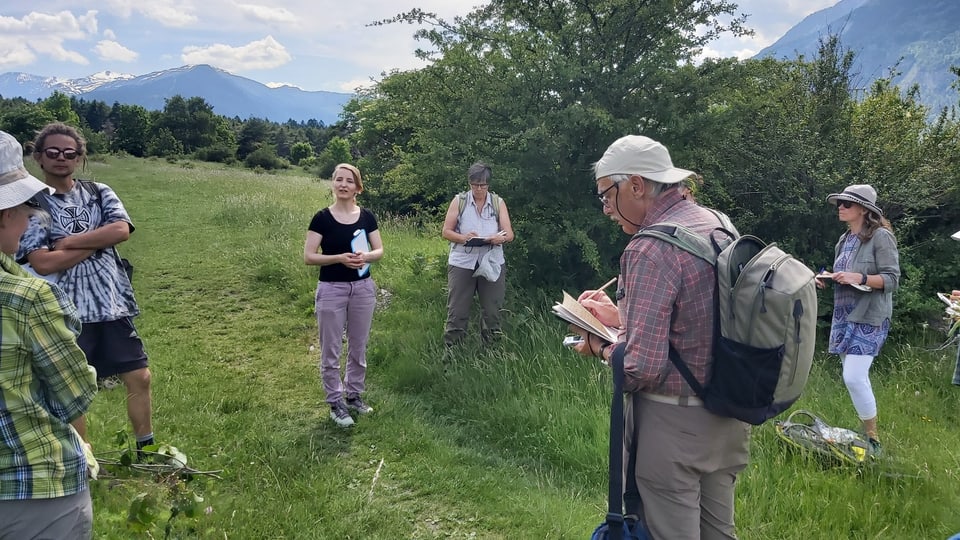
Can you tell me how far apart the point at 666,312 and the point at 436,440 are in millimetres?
2774

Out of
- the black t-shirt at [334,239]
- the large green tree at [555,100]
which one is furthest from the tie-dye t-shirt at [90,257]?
the large green tree at [555,100]

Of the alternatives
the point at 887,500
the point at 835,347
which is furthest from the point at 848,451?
the point at 835,347

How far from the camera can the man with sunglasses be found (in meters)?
3.08

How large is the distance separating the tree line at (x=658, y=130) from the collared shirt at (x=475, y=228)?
103 cm

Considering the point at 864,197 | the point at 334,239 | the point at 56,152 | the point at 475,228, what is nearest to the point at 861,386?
the point at 864,197

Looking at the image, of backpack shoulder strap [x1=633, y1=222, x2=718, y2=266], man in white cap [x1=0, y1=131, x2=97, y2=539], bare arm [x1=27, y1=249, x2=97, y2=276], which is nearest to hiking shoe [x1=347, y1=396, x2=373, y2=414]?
bare arm [x1=27, y1=249, x2=97, y2=276]

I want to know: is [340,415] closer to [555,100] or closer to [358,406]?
[358,406]

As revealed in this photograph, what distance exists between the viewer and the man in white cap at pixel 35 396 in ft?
5.46

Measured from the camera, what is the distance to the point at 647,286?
1.98m

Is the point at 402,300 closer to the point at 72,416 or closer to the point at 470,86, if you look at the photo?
the point at 470,86

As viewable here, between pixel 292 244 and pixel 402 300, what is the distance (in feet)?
12.3

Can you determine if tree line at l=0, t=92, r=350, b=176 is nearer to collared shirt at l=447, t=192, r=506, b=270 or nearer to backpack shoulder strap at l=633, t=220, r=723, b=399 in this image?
collared shirt at l=447, t=192, r=506, b=270

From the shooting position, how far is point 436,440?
4.30 meters

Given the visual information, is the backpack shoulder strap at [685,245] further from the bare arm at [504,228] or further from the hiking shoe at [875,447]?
the bare arm at [504,228]
